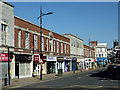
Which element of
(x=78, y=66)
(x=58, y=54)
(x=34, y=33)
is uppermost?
(x=34, y=33)

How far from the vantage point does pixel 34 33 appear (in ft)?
114

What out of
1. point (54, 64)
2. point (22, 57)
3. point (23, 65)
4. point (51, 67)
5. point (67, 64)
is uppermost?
point (22, 57)

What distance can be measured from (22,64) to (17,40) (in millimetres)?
3963

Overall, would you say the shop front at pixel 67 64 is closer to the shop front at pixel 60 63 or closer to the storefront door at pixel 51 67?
the shop front at pixel 60 63

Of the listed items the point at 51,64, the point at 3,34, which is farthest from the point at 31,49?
the point at 51,64

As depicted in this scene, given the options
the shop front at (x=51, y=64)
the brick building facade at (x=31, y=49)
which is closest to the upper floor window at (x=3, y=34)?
the brick building facade at (x=31, y=49)

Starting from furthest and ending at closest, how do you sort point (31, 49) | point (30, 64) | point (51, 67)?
point (51, 67)
point (31, 49)
point (30, 64)

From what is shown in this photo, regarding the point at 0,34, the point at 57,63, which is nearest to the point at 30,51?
the point at 0,34

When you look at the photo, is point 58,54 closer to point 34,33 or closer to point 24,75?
point 34,33

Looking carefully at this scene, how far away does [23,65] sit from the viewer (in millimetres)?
30719

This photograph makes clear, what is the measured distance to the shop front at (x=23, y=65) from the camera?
95.3ft

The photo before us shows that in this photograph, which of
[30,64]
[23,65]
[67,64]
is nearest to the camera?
[23,65]

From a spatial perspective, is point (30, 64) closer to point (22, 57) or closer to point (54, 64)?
point (22, 57)

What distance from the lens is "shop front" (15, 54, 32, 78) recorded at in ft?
95.3
